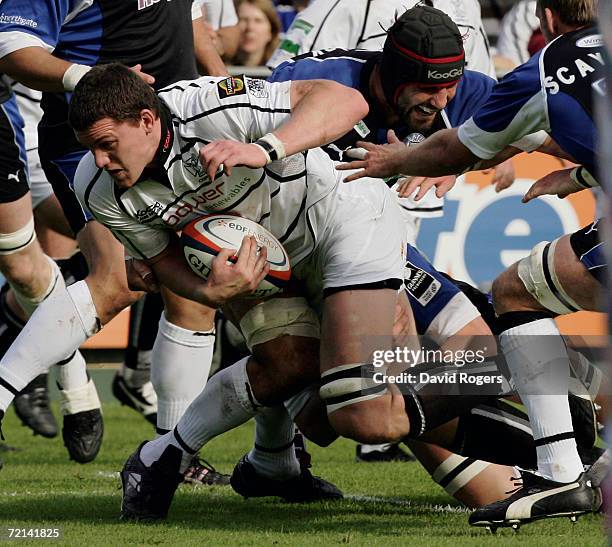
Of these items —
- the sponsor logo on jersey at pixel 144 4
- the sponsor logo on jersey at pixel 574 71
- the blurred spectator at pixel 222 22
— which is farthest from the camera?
the blurred spectator at pixel 222 22

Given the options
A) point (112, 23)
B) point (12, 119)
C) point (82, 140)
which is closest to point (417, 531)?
point (82, 140)

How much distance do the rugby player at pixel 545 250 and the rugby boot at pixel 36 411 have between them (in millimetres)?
3341

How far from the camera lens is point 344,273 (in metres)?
4.86

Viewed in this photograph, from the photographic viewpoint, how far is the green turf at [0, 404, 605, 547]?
14.5 ft

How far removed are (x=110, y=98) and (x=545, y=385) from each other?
1.81 m

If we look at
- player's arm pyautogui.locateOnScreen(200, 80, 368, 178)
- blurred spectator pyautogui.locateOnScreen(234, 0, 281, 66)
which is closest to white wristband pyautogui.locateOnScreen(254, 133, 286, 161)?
player's arm pyautogui.locateOnScreen(200, 80, 368, 178)

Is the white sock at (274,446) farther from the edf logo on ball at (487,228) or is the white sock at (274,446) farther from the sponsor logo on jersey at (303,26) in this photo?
the edf logo on ball at (487,228)

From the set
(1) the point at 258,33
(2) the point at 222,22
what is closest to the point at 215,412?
(2) the point at 222,22

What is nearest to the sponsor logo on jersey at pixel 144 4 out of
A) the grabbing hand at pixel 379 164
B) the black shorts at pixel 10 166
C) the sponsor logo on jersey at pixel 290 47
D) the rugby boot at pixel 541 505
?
the black shorts at pixel 10 166

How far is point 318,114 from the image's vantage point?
4586 mm

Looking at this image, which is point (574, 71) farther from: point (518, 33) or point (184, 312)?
point (518, 33)

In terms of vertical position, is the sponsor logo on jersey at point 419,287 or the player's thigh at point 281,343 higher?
the player's thigh at point 281,343

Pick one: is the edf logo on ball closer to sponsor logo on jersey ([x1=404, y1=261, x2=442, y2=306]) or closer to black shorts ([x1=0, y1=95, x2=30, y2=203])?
black shorts ([x1=0, y1=95, x2=30, y2=203])

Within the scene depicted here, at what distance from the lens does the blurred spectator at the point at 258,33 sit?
10438mm
